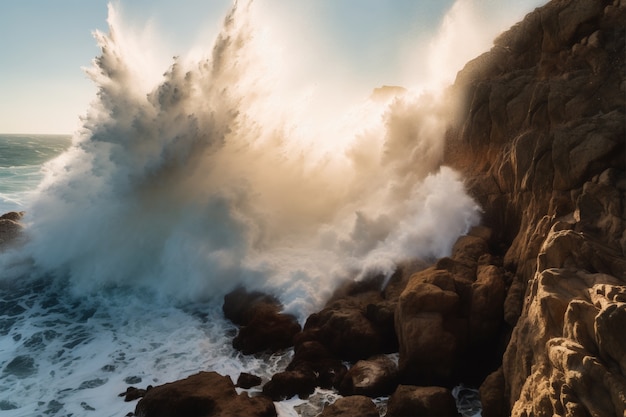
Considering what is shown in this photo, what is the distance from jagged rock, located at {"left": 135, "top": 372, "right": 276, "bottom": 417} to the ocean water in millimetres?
1646

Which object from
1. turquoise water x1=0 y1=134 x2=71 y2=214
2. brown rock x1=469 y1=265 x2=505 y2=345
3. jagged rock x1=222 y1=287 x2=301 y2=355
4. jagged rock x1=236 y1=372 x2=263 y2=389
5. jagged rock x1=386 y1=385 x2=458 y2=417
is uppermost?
turquoise water x1=0 y1=134 x2=71 y2=214

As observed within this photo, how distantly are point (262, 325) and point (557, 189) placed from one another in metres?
8.40

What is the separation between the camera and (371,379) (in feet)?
29.0

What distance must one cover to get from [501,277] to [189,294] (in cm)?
1065

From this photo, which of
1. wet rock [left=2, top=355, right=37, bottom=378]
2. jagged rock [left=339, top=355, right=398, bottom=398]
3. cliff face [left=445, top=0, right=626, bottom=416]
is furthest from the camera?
wet rock [left=2, top=355, right=37, bottom=378]

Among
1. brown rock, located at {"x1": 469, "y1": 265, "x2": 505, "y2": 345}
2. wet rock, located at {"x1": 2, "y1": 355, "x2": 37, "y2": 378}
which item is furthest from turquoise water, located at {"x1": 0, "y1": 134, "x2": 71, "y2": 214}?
brown rock, located at {"x1": 469, "y1": 265, "x2": 505, "y2": 345}

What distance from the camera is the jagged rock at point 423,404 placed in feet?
24.2

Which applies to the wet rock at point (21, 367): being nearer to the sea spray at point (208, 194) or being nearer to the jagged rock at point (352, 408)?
the sea spray at point (208, 194)

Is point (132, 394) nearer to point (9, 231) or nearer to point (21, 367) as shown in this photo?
point (21, 367)

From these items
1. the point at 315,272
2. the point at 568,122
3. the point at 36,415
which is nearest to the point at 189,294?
the point at 315,272

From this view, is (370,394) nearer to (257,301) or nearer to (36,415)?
(257,301)

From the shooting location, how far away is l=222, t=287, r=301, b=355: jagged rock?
438 inches

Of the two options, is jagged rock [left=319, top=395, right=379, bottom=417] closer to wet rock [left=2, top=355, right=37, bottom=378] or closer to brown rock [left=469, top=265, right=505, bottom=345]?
brown rock [left=469, top=265, right=505, bottom=345]

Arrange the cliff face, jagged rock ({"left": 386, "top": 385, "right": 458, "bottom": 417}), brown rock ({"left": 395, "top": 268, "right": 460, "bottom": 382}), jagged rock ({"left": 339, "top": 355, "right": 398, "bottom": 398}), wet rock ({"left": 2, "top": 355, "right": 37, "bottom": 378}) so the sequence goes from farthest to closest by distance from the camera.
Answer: wet rock ({"left": 2, "top": 355, "right": 37, "bottom": 378}) < jagged rock ({"left": 339, "top": 355, "right": 398, "bottom": 398}) < brown rock ({"left": 395, "top": 268, "right": 460, "bottom": 382}) < jagged rock ({"left": 386, "top": 385, "right": 458, "bottom": 417}) < the cliff face
